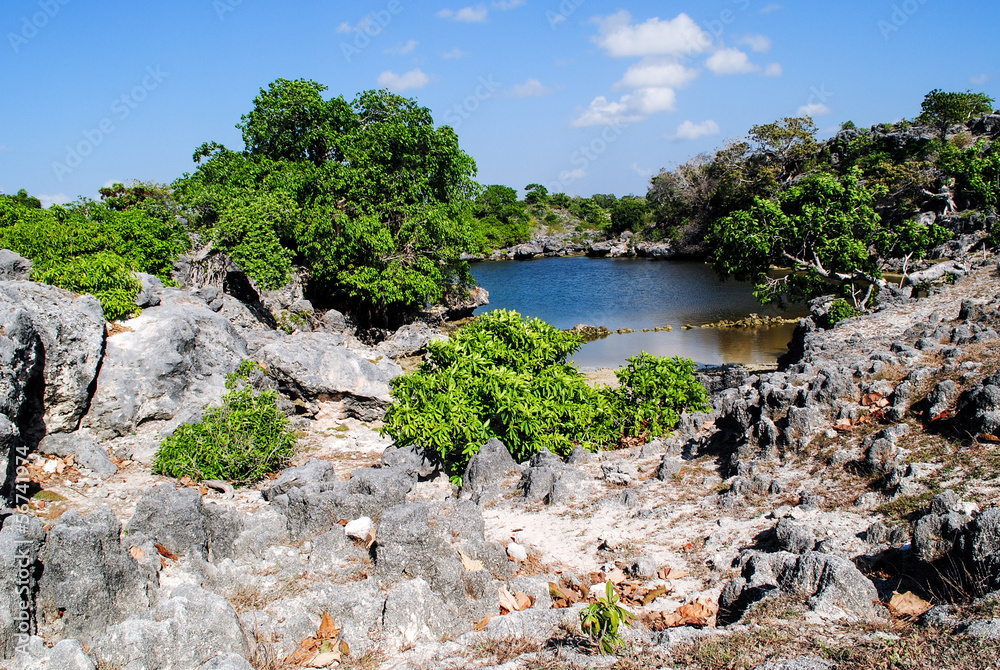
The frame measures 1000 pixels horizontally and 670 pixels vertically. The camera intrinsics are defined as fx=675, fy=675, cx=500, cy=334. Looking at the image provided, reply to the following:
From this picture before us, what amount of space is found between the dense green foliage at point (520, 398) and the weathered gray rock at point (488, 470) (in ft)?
0.88

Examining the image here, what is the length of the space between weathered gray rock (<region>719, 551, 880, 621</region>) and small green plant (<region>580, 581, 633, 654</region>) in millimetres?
1341

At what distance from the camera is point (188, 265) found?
78.8 feet

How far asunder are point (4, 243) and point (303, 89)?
12137mm

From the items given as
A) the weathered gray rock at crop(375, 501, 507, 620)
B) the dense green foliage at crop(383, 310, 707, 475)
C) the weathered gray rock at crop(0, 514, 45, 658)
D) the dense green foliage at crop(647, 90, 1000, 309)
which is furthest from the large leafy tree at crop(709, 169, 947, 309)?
the weathered gray rock at crop(0, 514, 45, 658)

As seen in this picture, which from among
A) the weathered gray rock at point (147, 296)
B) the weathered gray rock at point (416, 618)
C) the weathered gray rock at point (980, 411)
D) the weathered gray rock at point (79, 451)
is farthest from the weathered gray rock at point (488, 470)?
the weathered gray rock at point (147, 296)

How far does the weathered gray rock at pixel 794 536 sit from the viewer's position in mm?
6418

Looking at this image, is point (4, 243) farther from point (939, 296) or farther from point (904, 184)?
point (904, 184)

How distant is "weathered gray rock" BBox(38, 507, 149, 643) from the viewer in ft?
17.7

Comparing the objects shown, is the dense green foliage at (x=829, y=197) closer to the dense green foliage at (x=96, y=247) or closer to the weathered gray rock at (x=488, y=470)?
the weathered gray rock at (x=488, y=470)

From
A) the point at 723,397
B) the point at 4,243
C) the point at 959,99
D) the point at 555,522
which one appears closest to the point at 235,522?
the point at 555,522

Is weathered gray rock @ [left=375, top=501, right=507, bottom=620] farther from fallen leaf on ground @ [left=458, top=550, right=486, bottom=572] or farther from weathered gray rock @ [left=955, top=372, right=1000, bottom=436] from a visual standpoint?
weathered gray rock @ [left=955, top=372, right=1000, bottom=436]

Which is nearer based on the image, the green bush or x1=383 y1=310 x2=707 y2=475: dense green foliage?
the green bush

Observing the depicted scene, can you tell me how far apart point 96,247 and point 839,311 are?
20.0 metres

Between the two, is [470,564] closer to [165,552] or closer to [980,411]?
[165,552]
